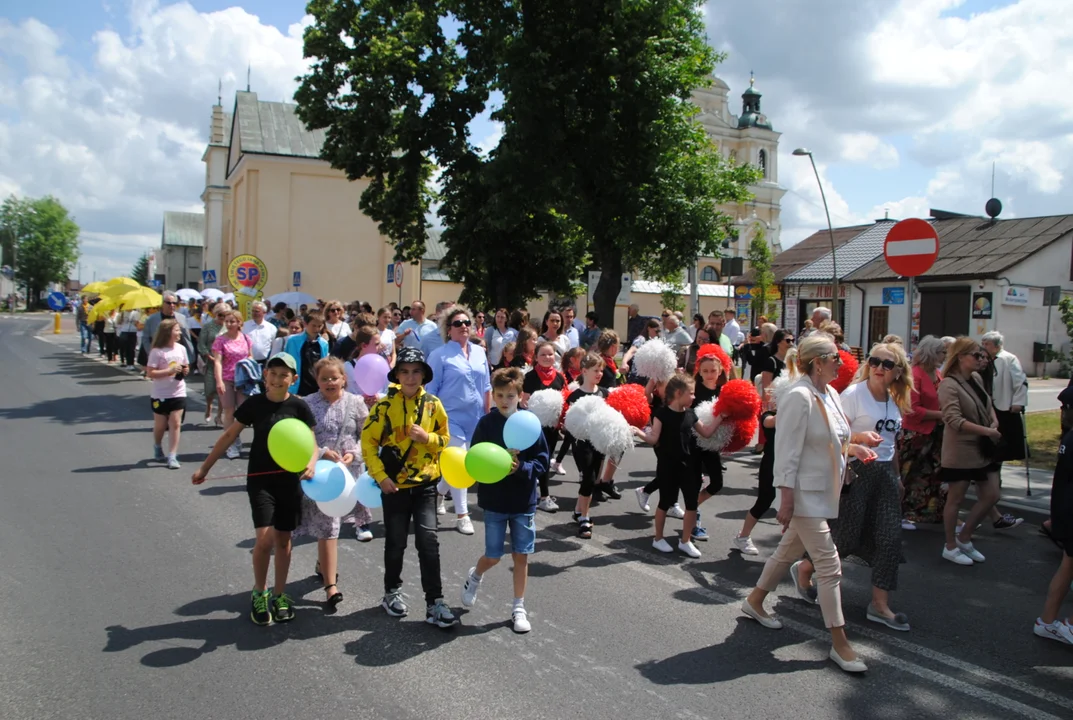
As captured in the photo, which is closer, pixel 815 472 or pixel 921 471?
pixel 815 472

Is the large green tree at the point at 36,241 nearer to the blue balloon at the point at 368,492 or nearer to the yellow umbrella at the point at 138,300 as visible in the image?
the yellow umbrella at the point at 138,300

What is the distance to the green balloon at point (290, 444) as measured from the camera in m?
4.73

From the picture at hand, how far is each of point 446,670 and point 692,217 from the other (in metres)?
15.0

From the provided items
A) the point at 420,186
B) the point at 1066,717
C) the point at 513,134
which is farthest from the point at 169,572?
the point at 420,186

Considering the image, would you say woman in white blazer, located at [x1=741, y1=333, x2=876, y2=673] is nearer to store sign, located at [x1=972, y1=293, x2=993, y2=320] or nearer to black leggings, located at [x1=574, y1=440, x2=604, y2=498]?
black leggings, located at [x1=574, y1=440, x2=604, y2=498]

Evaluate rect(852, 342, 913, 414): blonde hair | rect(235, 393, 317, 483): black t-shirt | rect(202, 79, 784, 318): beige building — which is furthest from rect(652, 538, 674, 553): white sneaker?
rect(202, 79, 784, 318): beige building

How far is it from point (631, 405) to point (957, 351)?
2.79 meters

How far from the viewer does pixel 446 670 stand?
4.45 m

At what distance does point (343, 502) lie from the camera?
5047 mm

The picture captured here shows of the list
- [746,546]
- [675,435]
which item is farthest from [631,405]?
[746,546]

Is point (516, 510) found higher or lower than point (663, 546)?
higher

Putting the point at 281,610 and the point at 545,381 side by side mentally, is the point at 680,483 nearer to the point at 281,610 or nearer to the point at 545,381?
the point at 545,381

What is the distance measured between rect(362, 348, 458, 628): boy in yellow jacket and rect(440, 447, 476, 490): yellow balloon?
4.6 inches

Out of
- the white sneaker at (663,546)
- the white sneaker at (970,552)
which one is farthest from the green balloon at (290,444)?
the white sneaker at (970,552)
